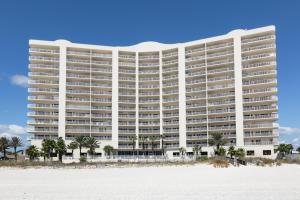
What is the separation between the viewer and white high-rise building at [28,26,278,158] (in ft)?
373

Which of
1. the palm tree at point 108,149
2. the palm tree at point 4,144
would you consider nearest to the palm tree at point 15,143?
the palm tree at point 4,144

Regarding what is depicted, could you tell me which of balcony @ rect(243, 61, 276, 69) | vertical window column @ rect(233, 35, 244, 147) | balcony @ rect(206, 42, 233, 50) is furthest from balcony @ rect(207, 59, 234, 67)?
balcony @ rect(243, 61, 276, 69)

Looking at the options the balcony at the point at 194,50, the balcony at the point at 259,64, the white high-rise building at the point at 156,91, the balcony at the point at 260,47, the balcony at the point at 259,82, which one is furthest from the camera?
the balcony at the point at 194,50

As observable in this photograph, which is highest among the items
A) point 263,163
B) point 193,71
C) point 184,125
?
point 193,71

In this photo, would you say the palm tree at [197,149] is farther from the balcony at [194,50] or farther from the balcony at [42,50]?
the balcony at [42,50]

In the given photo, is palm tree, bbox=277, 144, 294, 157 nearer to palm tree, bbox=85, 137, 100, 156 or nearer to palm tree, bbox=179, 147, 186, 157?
palm tree, bbox=179, 147, 186, 157

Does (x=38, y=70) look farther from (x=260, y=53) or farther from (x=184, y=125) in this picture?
(x=260, y=53)

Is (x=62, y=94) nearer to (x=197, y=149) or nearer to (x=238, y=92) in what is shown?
(x=197, y=149)

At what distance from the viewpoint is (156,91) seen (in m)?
130

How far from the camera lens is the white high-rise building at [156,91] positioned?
114 meters

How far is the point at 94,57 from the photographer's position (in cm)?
12900

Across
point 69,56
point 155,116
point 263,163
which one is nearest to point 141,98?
point 155,116

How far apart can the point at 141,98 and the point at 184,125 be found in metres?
18.1

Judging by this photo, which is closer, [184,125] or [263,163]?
[263,163]
